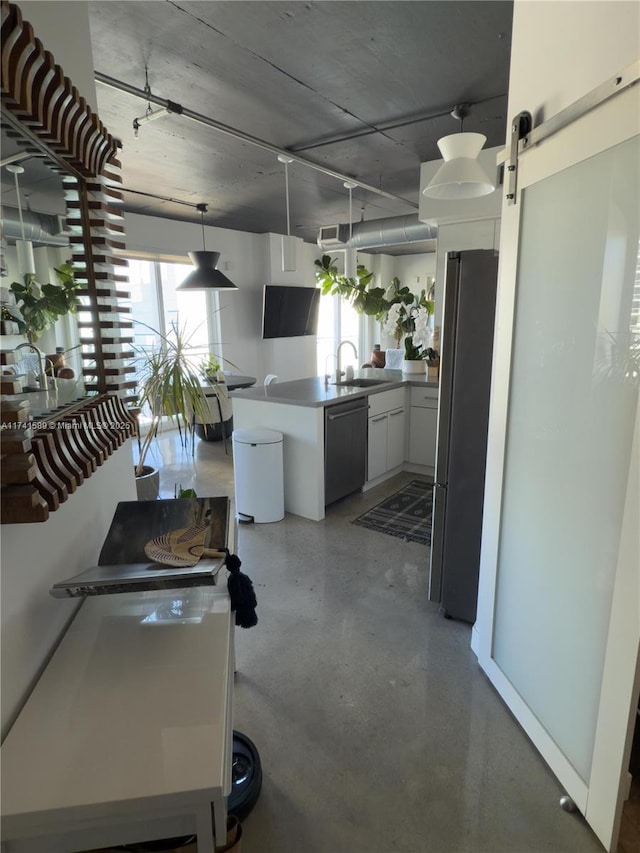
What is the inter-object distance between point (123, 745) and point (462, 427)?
1.88m

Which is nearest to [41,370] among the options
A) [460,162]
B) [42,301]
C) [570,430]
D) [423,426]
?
[42,301]

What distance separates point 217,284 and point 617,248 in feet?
15.8

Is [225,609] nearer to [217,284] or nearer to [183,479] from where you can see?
[183,479]

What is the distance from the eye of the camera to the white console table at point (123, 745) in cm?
84

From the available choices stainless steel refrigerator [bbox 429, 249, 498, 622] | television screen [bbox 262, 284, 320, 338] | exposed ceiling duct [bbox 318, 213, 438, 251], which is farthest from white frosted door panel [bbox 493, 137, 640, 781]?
television screen [bbox 262, 284, 320, 338]

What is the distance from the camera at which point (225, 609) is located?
132 centimetres

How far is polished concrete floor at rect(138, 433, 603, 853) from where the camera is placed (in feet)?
4.74

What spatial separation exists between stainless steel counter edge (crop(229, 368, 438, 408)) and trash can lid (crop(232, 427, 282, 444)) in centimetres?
26

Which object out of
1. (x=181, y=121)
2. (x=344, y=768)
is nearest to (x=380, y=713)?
(x=344, y=768)

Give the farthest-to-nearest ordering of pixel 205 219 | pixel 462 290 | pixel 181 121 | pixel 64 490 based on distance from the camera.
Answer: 1. pixel 205 219
2. pixel 181 121
3. pixel 462 290
4. pixel 64 490

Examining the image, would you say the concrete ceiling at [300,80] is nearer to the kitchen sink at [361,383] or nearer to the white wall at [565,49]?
the white wall at [565,49]

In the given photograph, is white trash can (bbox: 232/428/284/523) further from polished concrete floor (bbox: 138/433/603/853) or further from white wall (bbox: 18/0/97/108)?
white wall (bbox: 18/0/97/108)

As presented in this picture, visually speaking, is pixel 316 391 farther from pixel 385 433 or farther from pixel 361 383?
pixel 385 433

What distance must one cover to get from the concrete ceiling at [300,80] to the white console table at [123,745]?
265 cm
